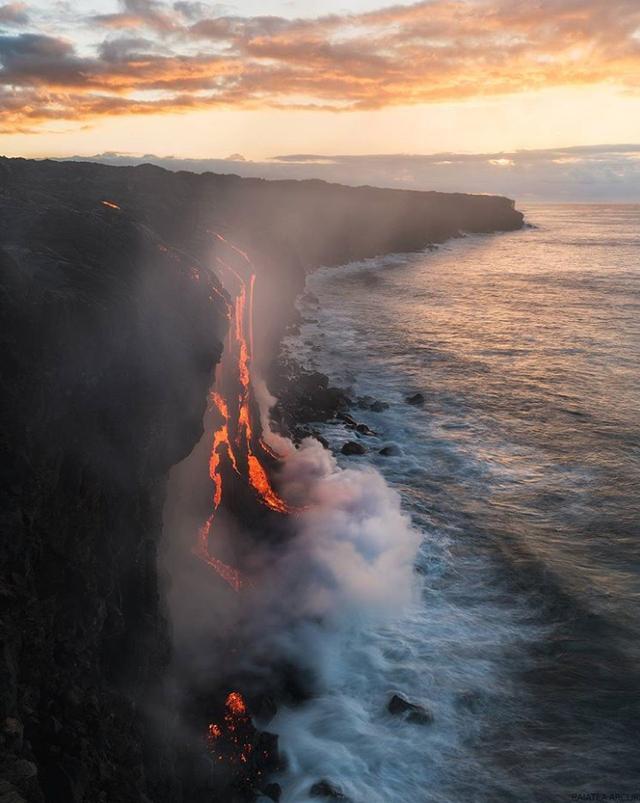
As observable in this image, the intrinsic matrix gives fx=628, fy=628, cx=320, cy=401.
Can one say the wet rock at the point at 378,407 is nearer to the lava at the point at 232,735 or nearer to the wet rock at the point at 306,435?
the wet rock at the point at 306,435

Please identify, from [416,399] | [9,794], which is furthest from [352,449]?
[9,794]

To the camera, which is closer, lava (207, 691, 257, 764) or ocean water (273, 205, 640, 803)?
lava (207, 691, 257, 764)

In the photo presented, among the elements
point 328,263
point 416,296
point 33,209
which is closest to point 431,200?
point 328,263

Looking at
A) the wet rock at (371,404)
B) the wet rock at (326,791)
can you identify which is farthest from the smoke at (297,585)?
the wet rock at (371,404)

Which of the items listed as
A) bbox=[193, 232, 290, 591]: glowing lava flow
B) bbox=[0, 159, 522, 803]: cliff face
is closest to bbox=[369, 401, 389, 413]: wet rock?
bbox=[193, 232, 290, 591]: glowing lava flow

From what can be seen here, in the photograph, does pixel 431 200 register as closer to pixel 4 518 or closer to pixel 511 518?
pixel 511 518

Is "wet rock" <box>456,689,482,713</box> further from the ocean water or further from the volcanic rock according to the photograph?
the volcanic rock

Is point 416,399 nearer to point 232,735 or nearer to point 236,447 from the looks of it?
point 236,447
